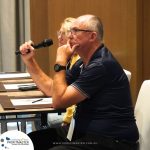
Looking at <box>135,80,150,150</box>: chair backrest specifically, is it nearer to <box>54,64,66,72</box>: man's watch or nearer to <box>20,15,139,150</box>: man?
<box>20,15,139,150</box>: man

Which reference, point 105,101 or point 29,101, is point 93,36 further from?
point 29,101

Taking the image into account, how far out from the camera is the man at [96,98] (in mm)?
2434

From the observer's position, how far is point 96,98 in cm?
248

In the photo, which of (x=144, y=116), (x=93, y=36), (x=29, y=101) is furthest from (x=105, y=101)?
(x=29, y=101)

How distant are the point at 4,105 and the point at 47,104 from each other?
0.26m

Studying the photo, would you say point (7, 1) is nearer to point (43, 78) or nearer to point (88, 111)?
point (43, 78)

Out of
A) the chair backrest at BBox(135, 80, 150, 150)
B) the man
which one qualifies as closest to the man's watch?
the man

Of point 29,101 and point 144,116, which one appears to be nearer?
point 144,116

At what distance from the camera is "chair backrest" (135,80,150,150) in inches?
99.8

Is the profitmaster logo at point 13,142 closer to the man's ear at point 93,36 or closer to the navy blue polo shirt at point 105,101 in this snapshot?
the navy blue polo shirt at point 105,101

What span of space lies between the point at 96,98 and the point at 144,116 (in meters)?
0.33

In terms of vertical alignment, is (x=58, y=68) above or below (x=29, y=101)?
above

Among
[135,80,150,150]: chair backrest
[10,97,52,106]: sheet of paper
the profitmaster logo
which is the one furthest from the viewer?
[10,97,52,106]: sheet of paper

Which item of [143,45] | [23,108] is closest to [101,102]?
[23,108]
